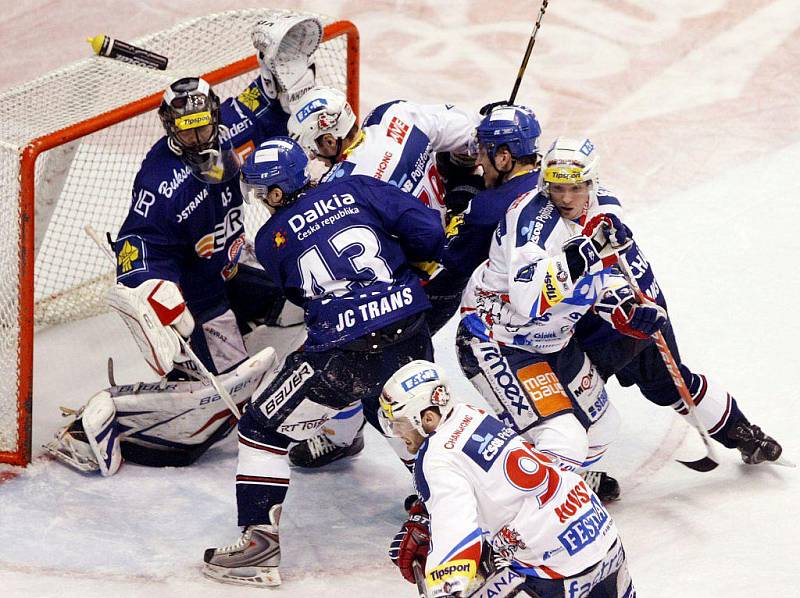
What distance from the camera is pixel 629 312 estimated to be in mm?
4281

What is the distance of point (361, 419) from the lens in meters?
4.91

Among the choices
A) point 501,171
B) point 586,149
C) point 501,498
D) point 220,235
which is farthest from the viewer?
point 220,235

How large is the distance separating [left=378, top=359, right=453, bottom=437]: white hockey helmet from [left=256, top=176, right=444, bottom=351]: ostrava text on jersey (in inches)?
29.4

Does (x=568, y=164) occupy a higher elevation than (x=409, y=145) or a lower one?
higher

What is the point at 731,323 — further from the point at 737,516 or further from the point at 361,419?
the point at 361,419

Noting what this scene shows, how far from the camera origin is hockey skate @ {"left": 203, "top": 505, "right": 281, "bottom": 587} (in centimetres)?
422

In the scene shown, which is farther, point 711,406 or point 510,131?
point 711,406

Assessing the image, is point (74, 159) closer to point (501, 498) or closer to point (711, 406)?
point (711, 406)

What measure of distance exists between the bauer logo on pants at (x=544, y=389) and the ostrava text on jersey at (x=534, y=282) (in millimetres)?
74

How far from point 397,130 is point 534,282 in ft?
3.33

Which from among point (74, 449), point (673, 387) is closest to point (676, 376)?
point (673, 387)

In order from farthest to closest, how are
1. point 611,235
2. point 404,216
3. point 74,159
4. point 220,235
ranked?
1. point 74,159
2. point 220,235
3. point 404,216
4. point 611,235

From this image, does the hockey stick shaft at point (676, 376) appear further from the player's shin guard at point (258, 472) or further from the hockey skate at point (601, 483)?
the player's shin guard at point (258, 472)

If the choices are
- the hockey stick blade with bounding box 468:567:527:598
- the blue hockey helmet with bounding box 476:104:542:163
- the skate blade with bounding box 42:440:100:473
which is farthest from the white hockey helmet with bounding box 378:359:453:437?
the skate blade with bounding box 42:440:100:473
